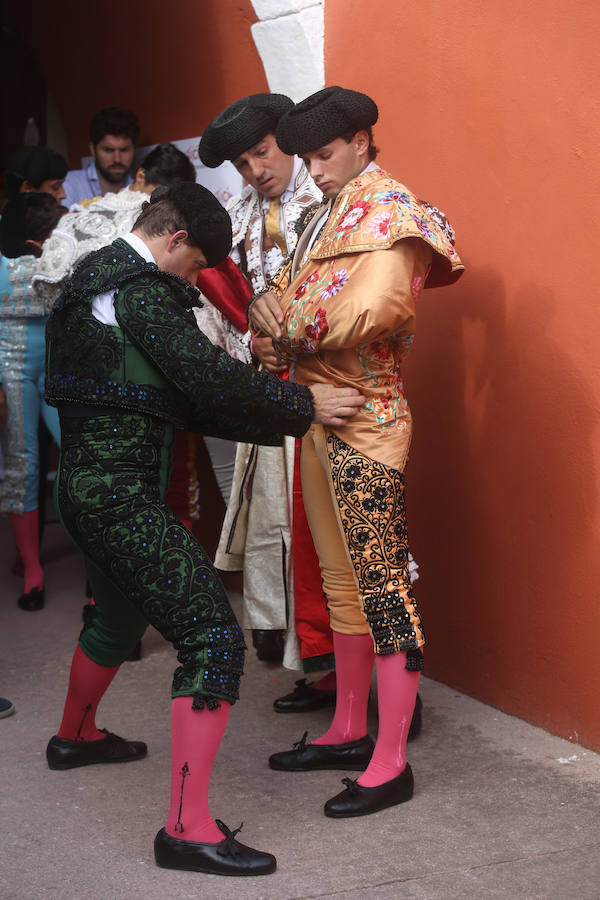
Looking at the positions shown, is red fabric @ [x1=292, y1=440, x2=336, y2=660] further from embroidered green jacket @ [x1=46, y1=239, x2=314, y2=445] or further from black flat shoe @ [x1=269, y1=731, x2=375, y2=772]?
embroidered green jacket @ [x1=46, y1=239, x2=314, y2=445]

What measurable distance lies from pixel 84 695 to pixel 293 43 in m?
2.48

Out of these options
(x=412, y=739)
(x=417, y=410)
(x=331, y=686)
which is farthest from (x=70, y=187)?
(x=412, y=739)

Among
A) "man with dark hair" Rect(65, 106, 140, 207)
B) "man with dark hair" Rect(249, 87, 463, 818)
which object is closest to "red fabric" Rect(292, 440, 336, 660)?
"man with dark hair" Rect(249, 87, 463, 818)

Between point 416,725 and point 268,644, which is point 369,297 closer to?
point 416,725

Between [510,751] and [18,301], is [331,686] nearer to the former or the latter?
[510,751]

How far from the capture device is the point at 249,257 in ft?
12.2

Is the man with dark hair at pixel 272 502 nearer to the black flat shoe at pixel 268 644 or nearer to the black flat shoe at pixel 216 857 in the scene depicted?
the black flat shoe at pixel 268 644

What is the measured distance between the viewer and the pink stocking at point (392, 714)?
294 cm

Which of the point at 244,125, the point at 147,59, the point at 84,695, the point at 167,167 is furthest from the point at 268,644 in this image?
the point at 147,59

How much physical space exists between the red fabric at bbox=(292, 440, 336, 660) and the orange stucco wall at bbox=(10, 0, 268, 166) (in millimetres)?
1944

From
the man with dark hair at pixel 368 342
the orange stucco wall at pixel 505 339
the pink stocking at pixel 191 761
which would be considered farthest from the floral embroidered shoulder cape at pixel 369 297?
the pink stocking at pixel 191 761

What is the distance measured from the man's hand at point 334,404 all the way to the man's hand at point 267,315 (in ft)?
0.80

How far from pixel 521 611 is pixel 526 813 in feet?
2.39

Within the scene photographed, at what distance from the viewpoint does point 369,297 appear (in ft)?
9.12
